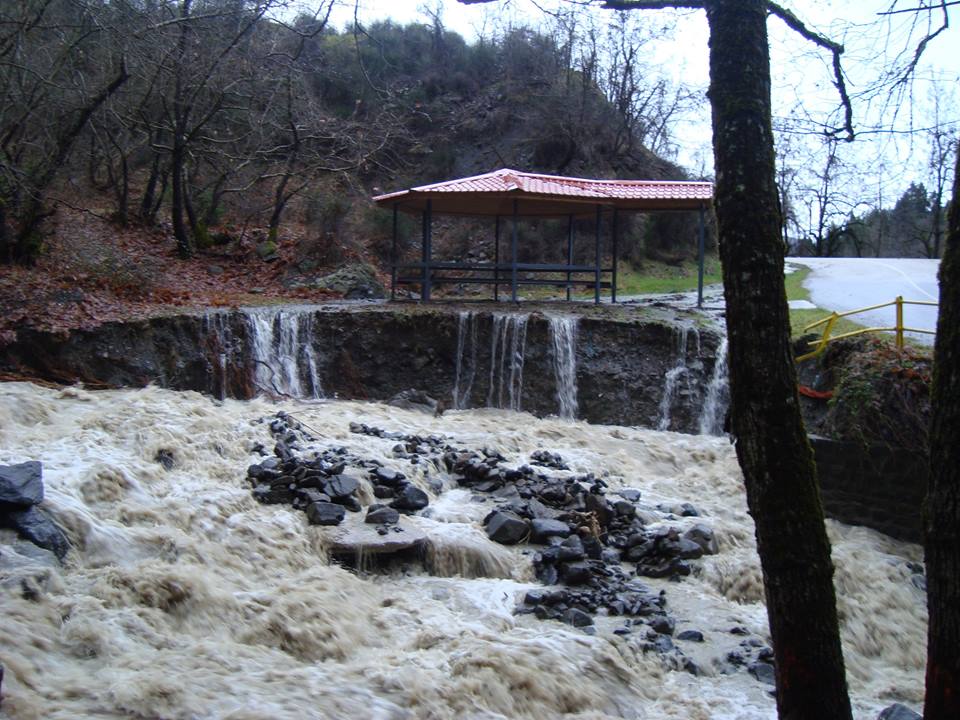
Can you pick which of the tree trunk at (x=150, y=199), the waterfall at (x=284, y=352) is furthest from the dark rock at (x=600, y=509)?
the tree trunk at (x=150, y=199)

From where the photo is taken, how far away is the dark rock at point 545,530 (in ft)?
26.2

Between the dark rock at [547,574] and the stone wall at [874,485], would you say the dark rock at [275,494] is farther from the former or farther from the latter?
the stone wall at [874,485]

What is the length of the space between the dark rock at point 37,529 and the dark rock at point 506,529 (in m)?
3.67

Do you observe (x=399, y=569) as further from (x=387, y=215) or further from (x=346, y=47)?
(x=346, y=47)

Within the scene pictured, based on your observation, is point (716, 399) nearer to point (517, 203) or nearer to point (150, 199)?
point (517, 203)

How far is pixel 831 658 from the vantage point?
3.25 metres

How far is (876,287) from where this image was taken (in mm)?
19844

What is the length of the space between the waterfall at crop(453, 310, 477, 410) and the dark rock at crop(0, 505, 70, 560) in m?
9.98

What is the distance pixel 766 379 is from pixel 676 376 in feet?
39.7

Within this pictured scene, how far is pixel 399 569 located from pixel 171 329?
836cm

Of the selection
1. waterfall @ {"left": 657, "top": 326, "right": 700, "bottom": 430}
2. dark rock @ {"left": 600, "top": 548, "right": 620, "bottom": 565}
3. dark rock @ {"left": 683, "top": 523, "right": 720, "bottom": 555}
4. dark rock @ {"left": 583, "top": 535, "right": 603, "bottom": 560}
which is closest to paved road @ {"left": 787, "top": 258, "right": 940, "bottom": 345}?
waterfall @ {"left": 657, "top": 326, "right": 700, "bottom": 430}

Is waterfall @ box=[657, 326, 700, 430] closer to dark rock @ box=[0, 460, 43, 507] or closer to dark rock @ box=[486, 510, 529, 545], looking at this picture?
dark rock @ box=[486, 510, 529, 545]

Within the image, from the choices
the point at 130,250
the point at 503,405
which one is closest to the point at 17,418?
the point at 503,405

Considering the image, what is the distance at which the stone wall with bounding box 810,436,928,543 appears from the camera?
8.77 meters
